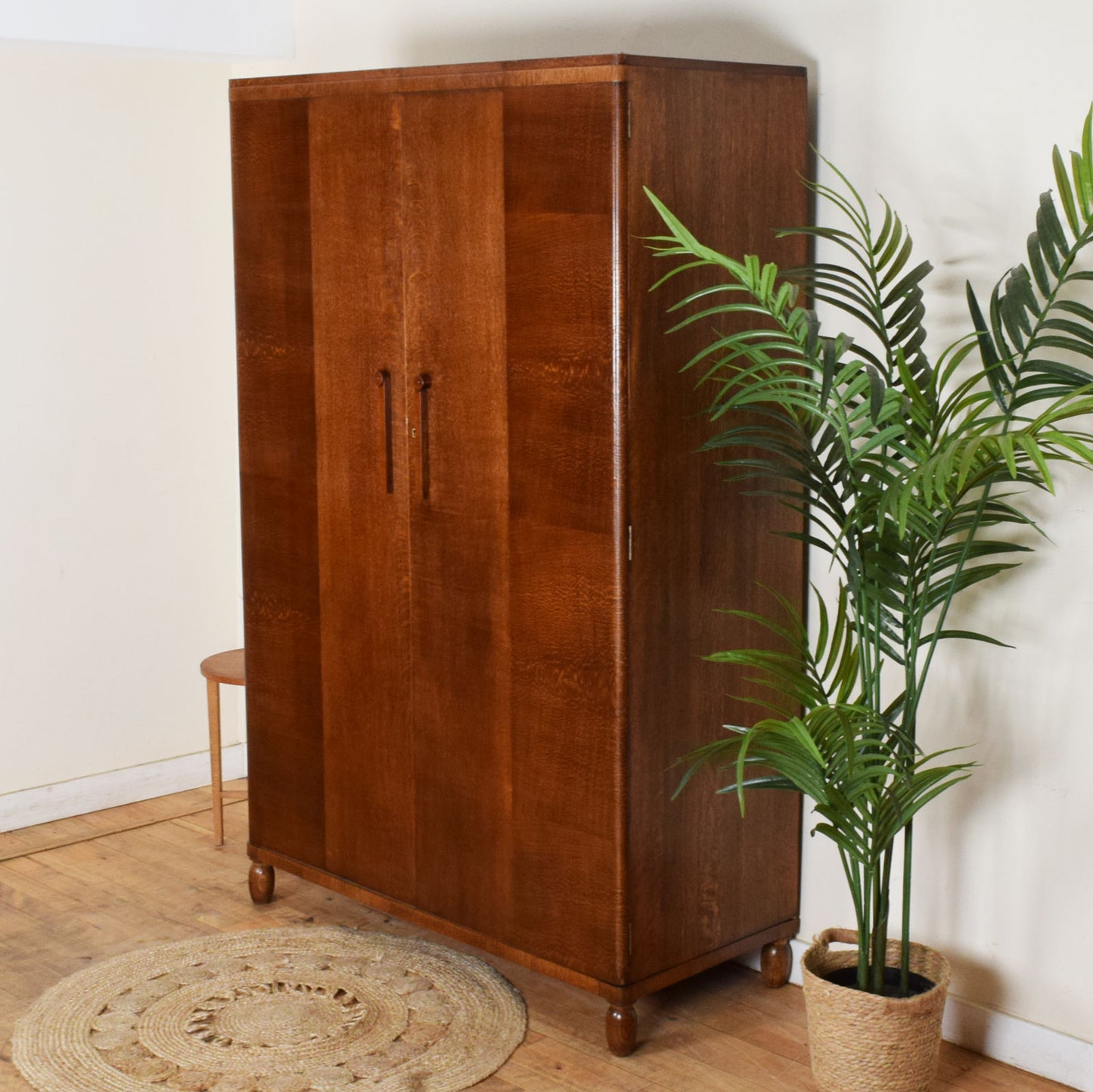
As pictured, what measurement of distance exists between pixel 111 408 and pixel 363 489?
136 cm

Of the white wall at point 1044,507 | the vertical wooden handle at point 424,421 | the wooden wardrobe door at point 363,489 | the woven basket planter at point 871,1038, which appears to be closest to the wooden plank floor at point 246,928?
the woven basket planter at point 871,1038

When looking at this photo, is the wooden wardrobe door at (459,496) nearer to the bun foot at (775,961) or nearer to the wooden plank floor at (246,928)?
the wooden plank floor at (246,928)

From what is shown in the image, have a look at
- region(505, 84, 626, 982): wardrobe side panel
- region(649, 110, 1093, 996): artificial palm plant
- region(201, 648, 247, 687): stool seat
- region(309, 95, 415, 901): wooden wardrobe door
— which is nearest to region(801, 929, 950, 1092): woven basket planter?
region(649, 110, 1093, 996): artificial palm plant

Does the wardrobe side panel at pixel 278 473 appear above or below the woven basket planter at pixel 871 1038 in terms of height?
above

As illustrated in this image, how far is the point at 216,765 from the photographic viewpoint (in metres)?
3.91

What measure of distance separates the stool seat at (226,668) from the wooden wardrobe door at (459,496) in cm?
85

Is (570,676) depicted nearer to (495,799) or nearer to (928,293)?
(495,799)

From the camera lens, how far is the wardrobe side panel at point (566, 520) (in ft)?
8.38

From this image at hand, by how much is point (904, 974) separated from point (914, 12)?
1.71 metres

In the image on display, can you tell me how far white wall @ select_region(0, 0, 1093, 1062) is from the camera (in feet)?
8.66

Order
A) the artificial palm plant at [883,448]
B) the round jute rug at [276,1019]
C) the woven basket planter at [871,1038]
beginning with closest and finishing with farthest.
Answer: the artificial palm plant at [883,448] < the woven basket planter at [871,1038] < the round jute rug at [276,1019]

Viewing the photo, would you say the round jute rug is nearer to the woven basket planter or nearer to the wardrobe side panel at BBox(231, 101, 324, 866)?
the wardrobe side panel at BBox(231, 101, 324, 866)

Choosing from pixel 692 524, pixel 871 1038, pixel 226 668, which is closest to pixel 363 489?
pixel 692 524

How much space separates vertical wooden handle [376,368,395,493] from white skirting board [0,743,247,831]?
5.14ft
